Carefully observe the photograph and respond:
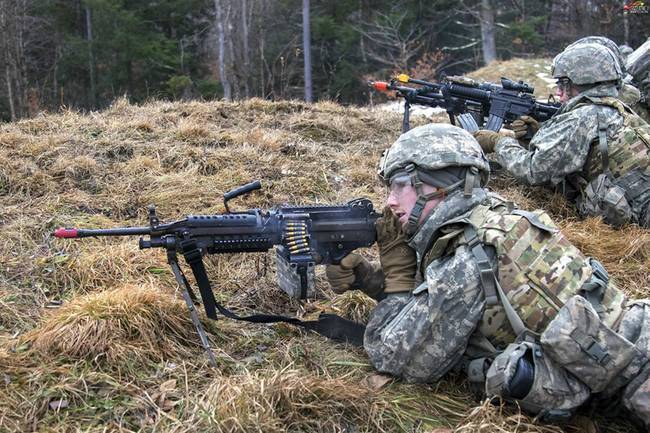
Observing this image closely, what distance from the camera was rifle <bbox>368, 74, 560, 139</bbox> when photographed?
6.98m

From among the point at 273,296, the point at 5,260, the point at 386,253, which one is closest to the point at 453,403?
the point at 386,253

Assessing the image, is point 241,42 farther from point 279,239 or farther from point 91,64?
point 279,239

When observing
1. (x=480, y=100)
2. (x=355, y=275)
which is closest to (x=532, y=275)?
(x=355, y=275)

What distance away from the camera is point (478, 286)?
10.0 ft

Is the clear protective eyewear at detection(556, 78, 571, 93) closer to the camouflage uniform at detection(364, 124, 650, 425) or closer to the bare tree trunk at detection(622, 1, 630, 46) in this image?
the camouflage uniform at detection(364, 124, 650, 425)

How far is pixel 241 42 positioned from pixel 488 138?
23.6m

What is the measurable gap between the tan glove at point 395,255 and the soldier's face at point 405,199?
0.54 feet

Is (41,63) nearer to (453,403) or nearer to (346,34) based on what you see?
(346,34)

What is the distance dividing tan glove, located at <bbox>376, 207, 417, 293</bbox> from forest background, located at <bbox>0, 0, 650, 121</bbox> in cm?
2044

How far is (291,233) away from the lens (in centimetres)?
359

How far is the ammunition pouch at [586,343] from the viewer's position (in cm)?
285

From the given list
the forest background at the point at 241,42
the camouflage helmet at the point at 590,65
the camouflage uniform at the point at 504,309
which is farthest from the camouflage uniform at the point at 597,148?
the forest background at the point at 241,42

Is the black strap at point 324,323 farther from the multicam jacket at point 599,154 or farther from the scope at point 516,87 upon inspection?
the scope at point 516,87

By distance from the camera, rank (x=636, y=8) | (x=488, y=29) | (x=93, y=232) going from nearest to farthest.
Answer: (x=93, y=232) < (x=636, y=8) < (x=488, y=29)
